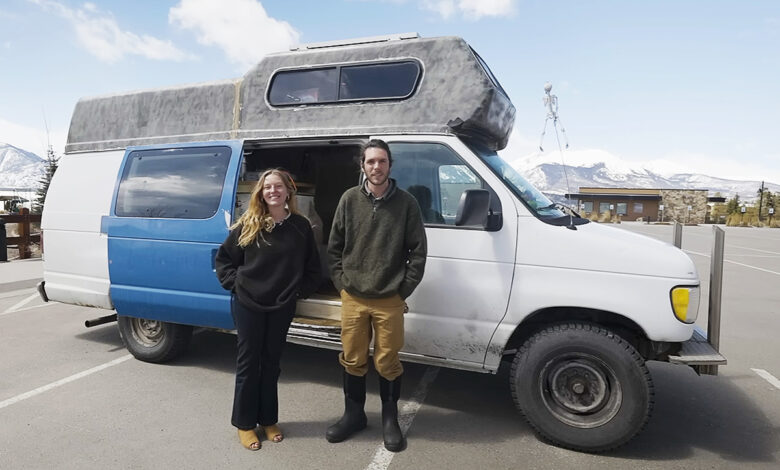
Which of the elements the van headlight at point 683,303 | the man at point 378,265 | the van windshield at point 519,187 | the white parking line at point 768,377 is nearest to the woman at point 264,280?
the man at point 378,265

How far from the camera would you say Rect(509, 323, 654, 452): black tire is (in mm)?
3049

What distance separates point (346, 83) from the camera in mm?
3883

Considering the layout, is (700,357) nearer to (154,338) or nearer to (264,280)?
(264,280)

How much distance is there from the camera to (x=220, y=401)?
12.8 feet

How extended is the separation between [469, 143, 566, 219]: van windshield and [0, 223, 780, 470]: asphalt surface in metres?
1.66

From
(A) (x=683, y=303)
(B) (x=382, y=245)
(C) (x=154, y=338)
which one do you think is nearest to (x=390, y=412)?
(B) (x=382, y=245)

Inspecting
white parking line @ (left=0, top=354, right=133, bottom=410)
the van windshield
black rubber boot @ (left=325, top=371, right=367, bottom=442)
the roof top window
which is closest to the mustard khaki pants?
black rubber boot @ (left=325, top=371, right=367, bottom=442)

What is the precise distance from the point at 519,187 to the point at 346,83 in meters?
1.65

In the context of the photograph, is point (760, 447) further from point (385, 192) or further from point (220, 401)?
point (220, 401)

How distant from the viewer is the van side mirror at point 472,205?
304cm

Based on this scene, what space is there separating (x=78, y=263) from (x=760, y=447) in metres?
6.04

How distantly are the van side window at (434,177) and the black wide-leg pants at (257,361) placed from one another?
1.28 meters

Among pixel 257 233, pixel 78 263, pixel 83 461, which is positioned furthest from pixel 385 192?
pixel 78 263

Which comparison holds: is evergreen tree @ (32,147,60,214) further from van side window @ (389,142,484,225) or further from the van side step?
the van side step
